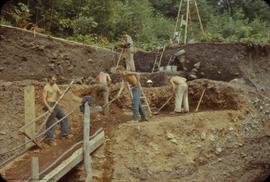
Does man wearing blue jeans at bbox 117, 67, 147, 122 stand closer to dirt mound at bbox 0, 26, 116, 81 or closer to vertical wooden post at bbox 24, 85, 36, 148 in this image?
vertical wooden post at bbox 24, 85, 36, 148

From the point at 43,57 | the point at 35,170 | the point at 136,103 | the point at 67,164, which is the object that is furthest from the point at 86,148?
the point at 43,57

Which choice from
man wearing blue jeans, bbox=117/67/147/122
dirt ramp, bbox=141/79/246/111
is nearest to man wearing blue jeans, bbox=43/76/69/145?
man wearing blue jeans, bbox=117/67/147/122

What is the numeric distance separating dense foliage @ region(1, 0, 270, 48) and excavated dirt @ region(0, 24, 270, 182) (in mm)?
1290

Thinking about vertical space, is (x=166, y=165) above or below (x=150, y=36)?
below

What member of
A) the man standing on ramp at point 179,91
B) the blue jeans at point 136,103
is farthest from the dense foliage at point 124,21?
the blue jeans at point 136,103

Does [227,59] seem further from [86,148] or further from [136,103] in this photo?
[86,148]

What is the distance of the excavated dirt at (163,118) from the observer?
12531mm

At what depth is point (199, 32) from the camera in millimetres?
23203

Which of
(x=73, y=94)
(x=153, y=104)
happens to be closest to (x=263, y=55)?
(x=153, y=104)

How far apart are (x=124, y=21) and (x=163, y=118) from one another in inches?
358

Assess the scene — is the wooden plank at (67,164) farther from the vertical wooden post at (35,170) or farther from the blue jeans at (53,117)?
the blue jeans at (53,117)

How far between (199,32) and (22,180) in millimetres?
13996

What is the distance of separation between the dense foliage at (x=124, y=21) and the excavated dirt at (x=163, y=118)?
129cm

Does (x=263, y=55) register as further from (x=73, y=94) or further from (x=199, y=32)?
(x=73, y=94)
